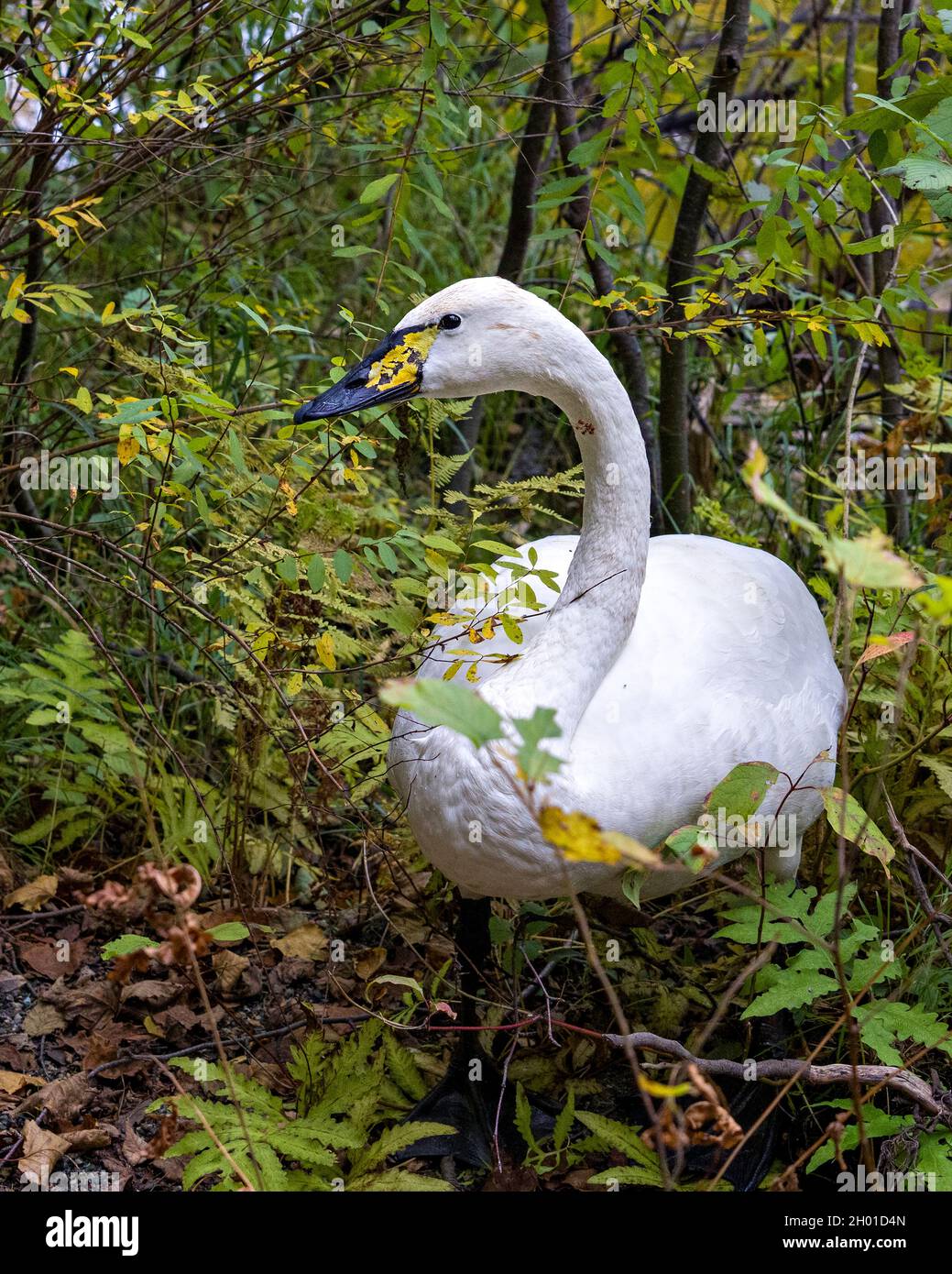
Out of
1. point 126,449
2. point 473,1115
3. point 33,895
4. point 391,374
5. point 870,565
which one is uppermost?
point 391,374

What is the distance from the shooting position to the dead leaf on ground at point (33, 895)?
3424 mm

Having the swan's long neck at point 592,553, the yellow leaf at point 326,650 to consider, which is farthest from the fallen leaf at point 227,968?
the swan's long neck at point 592,553

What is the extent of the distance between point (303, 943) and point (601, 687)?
1.23 metres

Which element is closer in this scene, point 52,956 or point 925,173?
point 925,173

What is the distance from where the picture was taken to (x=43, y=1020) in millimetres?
3158

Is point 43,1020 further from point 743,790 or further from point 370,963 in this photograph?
point 743,790

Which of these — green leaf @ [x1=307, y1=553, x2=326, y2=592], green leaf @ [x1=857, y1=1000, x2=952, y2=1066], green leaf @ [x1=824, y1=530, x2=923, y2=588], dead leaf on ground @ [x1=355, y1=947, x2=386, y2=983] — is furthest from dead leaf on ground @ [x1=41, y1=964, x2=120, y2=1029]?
green leaf @ [x1=824, y1=530, x2=923, y2=588]

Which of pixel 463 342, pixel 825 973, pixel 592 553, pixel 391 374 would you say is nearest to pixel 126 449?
pixel 391 374

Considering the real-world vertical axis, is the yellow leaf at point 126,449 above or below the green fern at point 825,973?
above

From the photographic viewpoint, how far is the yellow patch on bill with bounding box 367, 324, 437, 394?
271 centimetres

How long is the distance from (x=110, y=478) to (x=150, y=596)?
618 mm

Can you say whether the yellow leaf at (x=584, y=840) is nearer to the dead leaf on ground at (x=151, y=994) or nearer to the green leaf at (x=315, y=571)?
the green leaf at (x=315, y=571)

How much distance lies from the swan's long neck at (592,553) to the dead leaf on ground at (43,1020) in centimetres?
142

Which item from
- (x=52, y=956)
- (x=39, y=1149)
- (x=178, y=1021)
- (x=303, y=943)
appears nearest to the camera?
(x=39, y=1149)
